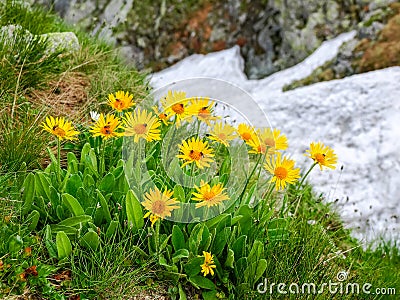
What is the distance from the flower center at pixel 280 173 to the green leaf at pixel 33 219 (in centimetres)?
112

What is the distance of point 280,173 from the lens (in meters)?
2.48

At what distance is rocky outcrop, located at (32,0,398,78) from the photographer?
6062 millimetres

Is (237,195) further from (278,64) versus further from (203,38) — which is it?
(203,38)

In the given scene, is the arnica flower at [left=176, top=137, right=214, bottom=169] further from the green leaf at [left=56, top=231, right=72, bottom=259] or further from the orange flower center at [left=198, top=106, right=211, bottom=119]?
the green leaf at [left=56, top=231, right=72, bottom=259]

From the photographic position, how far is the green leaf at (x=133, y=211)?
7.70 ft

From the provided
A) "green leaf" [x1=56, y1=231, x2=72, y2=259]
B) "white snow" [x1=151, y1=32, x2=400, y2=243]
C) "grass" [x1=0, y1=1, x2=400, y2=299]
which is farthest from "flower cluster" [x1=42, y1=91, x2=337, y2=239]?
"white snow" [x1=151, y1=32, x2=400, y2=243]

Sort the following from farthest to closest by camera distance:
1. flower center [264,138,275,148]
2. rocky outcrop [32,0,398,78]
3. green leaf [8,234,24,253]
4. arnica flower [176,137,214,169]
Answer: rocky outcrop [32,0,398,78], flower center [264,138,275,148], arnica flower [176,137,214,169], green leaf [8,234,24,253]

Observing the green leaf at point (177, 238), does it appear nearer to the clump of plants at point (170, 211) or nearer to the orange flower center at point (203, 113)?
the clump of plants at point (170, 211)

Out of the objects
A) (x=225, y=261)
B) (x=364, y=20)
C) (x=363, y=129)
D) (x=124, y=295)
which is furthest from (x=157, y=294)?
(x=364, y=20)

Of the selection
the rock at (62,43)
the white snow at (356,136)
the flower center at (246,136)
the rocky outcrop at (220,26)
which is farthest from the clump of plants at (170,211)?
the rocky outcrop at (220,26)

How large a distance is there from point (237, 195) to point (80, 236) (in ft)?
2.65

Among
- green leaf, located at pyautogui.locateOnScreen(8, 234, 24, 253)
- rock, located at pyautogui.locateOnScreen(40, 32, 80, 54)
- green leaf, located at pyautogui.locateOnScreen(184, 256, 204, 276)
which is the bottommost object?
green leaf, located at pyautogui.locateOnScreen(184, 256, 204, 276)

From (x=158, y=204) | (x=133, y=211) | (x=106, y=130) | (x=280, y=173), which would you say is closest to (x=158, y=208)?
(x=158, y=204)

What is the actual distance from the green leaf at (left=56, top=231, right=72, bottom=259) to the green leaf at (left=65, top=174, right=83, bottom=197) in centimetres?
32
